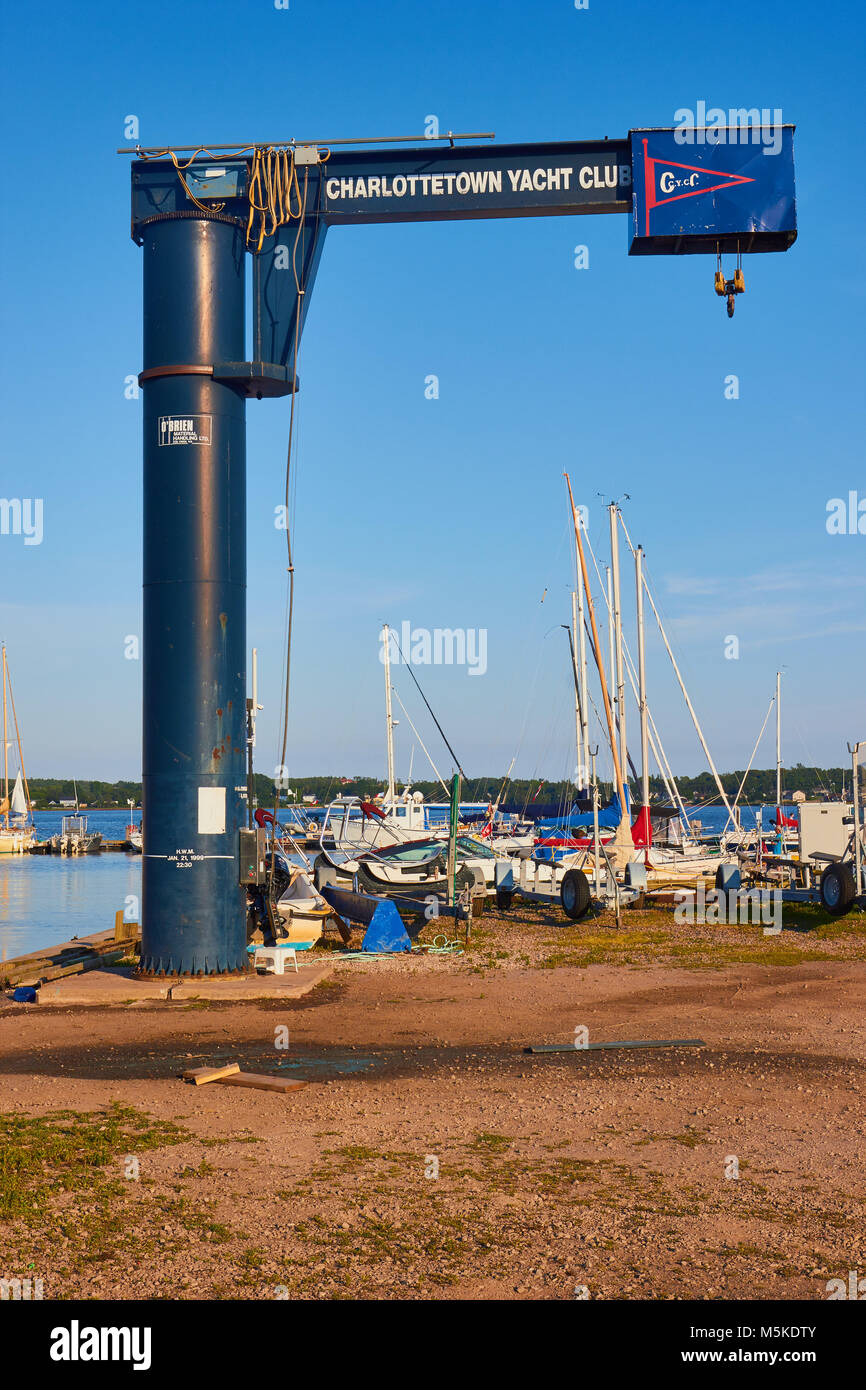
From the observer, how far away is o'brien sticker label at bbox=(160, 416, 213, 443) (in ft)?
55.4

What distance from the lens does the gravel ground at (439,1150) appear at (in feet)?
21.0

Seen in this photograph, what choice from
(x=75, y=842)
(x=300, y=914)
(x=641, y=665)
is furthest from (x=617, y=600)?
(x=75, y=842)

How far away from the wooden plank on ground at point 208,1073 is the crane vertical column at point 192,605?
17.7 feet

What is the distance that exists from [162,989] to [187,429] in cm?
765

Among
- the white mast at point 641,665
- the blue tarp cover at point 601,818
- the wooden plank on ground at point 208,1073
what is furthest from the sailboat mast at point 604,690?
the wooden plank on ground at point 208,1073

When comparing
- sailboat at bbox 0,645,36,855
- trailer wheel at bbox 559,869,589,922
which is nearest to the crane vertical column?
trailer wheel at bbox 559,869,589,922

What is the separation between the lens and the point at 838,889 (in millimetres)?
24375

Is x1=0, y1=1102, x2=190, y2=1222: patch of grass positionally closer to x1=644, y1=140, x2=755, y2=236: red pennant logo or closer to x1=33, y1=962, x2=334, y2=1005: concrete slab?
x1=33, y1=962, x2=334, y2=1005: concrete slab

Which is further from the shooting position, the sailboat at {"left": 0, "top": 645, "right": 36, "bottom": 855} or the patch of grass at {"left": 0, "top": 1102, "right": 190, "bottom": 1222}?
the sailboat at {"left": 0, "top": 645, "right": 36, "bottom": 855}

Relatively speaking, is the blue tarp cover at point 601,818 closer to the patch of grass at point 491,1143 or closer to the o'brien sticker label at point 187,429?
the o'brien sticker label at point 187,429

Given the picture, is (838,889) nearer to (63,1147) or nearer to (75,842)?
(63,1147)

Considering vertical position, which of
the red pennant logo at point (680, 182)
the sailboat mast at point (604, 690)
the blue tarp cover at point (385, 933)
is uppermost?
the red pennant logo at point (680, 182)

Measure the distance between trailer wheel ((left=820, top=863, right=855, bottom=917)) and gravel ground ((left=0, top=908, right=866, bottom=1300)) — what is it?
827cm
